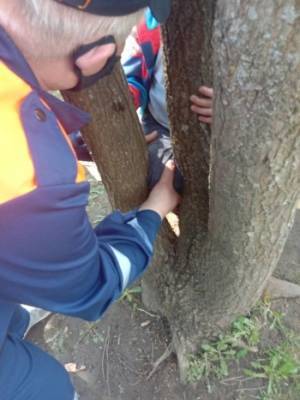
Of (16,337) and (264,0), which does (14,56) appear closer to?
(264,0)

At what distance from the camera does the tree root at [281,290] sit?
2479mm

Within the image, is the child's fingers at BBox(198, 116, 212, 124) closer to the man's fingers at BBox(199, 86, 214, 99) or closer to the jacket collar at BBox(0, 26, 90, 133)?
the man's fingers at BBox(199, 86, 214, 99)

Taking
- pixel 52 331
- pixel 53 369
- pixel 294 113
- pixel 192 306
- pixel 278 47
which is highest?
pixel 278 47

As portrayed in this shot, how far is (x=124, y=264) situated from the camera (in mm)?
1326

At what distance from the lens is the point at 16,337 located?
1.78 metres

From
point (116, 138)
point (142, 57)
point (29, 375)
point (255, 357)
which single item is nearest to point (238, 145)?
point (116, 138)

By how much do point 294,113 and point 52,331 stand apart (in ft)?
6.24

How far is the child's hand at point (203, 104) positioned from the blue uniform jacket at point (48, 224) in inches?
16.2

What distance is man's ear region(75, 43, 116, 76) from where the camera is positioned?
43.1 inches

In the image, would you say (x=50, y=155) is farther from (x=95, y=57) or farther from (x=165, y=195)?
(x=165, y=195)

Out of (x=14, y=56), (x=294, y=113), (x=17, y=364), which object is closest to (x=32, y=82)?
(x=14, y=56)

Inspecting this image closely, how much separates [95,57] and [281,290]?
1.76 metres

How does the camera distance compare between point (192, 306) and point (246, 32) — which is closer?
point (246, 32)

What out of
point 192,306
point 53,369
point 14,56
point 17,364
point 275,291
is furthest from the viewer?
point 275,291
